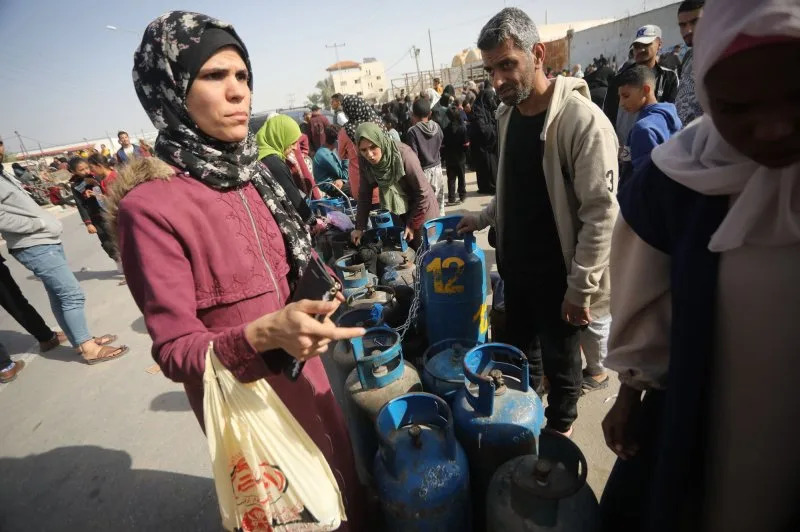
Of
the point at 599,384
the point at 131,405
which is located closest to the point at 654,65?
the point at 599,384

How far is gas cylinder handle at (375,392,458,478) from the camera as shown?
153 cm

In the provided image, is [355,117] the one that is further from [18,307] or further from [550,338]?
[18,307]

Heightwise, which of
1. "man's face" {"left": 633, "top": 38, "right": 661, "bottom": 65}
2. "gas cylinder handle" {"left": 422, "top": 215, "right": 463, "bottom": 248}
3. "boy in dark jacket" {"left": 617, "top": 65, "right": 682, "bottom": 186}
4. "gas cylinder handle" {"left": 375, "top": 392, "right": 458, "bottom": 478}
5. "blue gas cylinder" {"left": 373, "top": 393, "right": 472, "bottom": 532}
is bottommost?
"blue gas cylinder" {"left": 373, "top": 393, "right": 472, "bottom": 532}

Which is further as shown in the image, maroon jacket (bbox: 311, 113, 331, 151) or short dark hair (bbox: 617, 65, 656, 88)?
maroon jacket (bbox: 311, 113, 331, 151)

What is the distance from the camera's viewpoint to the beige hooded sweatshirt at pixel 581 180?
63.6 inches

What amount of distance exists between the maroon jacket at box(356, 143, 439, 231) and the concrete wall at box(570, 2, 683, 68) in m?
18.5

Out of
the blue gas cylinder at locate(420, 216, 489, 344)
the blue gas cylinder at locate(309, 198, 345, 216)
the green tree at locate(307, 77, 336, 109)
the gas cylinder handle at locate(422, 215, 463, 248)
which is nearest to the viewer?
the blue gas cylinder at locate(420, 216, 489, 344)

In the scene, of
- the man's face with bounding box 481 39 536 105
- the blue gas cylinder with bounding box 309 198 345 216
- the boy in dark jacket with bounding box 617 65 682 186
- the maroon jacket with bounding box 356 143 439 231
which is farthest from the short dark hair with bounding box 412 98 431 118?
the man's face with bounding box 481 39 536 105

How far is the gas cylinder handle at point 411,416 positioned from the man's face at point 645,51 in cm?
447

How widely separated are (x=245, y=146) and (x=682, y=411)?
57.6 inches

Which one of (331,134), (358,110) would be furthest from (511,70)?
(331,134)

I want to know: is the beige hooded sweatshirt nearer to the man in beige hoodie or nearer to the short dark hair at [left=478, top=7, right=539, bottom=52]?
the man in beige hoodie

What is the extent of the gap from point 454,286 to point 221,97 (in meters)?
1.61

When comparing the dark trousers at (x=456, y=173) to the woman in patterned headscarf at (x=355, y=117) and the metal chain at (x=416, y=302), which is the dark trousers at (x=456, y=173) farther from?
the metal chain at (x=416, y=302)
